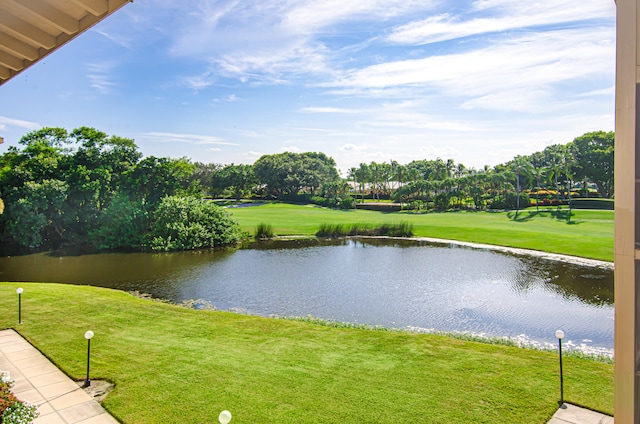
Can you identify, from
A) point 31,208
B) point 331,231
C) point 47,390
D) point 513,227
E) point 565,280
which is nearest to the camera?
point 47,390

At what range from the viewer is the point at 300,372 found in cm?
865

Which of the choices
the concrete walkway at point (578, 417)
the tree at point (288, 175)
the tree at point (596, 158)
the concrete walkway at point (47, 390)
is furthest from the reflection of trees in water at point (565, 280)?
the tree at point (288, 175)

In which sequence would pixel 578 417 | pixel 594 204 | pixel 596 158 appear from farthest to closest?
1. pixel 596 158
2. pixel 594 204
3. pixel 578 417

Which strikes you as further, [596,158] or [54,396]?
[596,158]

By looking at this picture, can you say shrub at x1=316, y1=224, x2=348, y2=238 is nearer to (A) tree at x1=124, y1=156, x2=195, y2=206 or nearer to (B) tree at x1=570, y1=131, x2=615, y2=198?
(A) tree at x1=124, y1=156, x2=195, y2=206

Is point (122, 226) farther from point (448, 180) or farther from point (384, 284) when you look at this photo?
point (448, 180)

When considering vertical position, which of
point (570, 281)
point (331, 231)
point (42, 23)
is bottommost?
point (570, 281)

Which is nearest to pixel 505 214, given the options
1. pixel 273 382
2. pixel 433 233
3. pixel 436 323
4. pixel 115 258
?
pixel 433 233

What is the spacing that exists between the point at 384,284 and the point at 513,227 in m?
22.2

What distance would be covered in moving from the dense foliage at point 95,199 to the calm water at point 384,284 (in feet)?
10.7

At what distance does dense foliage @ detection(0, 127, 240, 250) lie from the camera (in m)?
31.2

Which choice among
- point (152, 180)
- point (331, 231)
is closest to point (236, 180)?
point (331, 231)

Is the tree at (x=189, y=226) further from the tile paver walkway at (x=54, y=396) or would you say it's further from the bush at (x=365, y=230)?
the tile paver walkway at (x=54, y=396)

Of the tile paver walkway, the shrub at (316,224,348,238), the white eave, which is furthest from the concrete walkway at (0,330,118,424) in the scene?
the shrub at (316,224,348,238)
